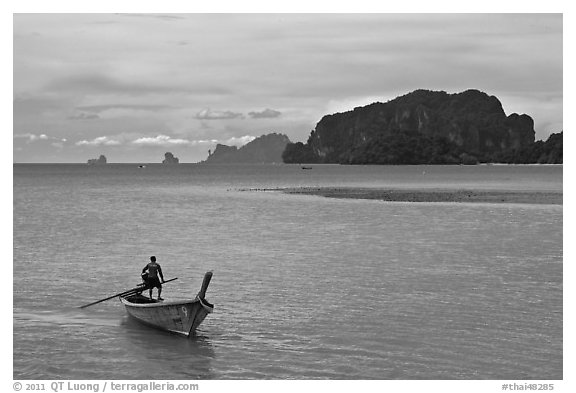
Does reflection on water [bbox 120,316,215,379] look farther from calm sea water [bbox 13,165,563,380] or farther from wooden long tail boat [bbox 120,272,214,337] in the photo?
wooden long tail boat [bbox 120,272,214,337]

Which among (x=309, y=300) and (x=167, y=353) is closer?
(x=167, y=353)

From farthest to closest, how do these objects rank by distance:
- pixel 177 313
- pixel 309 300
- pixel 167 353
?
pixel 309 300, pixel 177 313, pixel 167 353

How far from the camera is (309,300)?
91.6 ft

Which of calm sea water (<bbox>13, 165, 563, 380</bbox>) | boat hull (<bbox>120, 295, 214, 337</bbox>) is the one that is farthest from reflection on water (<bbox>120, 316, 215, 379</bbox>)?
boat hull (<bbox>120, 295, 214, 337</bbox>)

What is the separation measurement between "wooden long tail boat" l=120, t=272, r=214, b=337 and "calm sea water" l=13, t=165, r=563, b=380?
0.34 m

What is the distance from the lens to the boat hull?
2231 centimetres

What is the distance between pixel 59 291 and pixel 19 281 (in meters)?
3.31

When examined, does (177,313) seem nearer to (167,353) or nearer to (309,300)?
(167,353)

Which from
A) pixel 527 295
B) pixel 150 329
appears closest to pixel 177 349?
pixel 150 329

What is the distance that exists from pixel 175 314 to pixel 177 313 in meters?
0.10

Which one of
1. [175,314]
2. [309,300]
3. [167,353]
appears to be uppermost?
[175,314]

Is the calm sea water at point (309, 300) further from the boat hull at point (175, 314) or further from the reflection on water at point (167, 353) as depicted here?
the boat hull at point (175, 314)

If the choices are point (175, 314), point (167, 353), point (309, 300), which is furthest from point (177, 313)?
point (309, 300)
